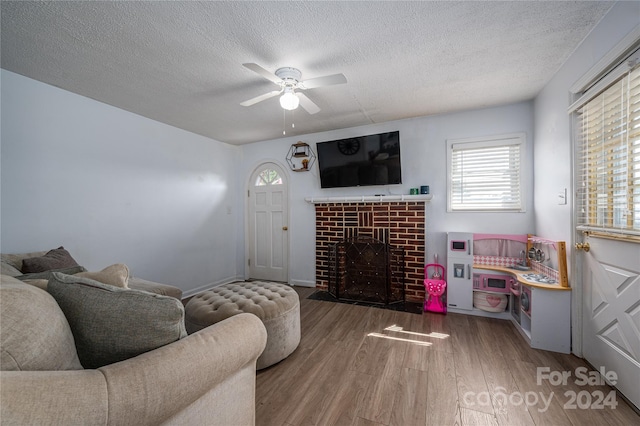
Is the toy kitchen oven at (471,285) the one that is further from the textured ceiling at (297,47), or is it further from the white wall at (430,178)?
the textured ceiling at (297,47)

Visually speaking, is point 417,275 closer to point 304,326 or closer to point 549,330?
point 549,330

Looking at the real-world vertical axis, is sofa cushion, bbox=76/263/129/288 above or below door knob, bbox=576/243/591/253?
below

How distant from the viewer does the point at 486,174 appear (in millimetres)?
3104

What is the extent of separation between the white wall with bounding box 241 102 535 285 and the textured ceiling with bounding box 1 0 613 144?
322 millimetres

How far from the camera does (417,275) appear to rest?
3.36 m

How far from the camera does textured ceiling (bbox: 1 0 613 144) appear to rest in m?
1.59

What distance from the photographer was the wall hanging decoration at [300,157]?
4.07 meters

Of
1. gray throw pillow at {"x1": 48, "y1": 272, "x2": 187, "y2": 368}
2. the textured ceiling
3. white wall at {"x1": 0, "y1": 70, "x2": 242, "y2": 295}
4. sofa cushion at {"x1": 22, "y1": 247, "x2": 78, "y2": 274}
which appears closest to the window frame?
the textured ceiling

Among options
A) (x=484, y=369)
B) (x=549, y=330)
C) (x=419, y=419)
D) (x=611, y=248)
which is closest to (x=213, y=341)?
(x=419, y=419)

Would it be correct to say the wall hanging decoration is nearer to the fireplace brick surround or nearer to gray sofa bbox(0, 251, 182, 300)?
the fireplace brick surround

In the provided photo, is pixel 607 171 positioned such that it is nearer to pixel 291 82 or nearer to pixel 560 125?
A: pixel 560 125

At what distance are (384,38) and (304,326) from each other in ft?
8.90

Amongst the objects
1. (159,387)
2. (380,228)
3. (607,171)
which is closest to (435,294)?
(380,228)

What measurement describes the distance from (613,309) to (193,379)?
2592 millimetres
